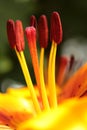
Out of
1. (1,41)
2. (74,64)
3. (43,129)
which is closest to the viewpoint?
(43,129)

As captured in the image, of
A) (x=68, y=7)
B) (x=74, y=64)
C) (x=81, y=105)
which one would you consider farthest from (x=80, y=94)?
(x=68, y=7)

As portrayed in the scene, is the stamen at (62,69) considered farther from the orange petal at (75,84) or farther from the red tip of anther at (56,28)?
the red tip of anther at (56,28)

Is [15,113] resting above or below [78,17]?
below

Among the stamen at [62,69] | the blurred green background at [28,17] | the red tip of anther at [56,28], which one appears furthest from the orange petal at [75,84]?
the blurred green background at [28,17]

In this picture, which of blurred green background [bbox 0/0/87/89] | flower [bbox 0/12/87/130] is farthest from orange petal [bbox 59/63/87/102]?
blurred green background [bbox 0/0/87/89]

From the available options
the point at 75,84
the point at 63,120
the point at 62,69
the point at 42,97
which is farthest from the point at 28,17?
the point at 63,120

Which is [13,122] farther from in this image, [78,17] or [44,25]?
[78,17]
